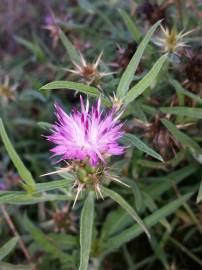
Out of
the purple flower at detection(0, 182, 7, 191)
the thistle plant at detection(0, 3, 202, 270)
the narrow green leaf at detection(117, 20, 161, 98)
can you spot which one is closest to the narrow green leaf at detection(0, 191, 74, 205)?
the thistle plant at detection(0, 3, 202, 270)

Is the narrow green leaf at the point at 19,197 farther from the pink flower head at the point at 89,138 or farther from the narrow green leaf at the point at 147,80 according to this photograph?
the narrow green leaf at the point at 147,80

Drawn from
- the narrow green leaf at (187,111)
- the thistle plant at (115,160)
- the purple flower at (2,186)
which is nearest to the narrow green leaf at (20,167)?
the thistle plant at (115,160)

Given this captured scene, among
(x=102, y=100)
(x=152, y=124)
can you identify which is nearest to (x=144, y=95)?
(x=152, y=124)

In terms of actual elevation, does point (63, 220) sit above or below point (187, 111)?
below

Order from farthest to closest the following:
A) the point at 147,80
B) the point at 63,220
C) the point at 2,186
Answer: the point at 2,186, the point at 63,220, the point at 147,80

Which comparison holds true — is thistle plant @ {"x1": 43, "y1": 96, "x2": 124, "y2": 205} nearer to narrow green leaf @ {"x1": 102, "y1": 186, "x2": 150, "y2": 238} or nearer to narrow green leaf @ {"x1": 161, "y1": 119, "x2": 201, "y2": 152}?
narrow green leaf @ {"x1": 102, "y1": 186, "x2": 150, "y2": 238}

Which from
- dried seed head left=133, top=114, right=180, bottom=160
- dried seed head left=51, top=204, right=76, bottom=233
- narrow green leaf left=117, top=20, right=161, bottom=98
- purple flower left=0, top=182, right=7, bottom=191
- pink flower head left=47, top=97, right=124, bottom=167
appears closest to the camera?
pink flower head left=47, top=97, right=124, bottom=167

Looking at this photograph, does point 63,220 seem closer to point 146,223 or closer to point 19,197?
point 146,223

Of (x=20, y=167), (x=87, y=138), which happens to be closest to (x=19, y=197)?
(x=20, y=167)
